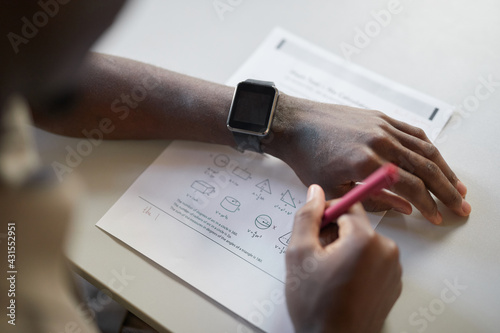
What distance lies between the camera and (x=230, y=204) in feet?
2.64

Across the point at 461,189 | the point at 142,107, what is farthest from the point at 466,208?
the point at 142,107

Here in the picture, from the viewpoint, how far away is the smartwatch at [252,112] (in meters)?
0.83

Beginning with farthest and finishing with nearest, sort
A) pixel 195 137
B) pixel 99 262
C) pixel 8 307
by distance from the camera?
pixel 195 137 → pixel 99 262 → pixel 8 307

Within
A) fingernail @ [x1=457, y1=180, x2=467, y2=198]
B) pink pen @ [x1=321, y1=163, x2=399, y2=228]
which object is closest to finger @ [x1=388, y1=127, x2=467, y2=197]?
fingernail @ [x1=457, y1=180, x2=467, y2=198]

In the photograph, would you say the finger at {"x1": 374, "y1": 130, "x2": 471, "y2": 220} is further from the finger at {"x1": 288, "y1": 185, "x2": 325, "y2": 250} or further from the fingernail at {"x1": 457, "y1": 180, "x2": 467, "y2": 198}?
the finger at {"x1": 288, "y1": 185, "x2": 325, "y2": 250}

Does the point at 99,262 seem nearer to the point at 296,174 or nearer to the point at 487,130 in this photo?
the point at 296,174

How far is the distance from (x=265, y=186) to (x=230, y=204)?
0.25 ft

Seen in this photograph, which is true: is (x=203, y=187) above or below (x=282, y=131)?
below

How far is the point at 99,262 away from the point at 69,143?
0.29 meters

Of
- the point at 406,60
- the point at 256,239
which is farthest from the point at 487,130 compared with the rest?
the point at 256,239

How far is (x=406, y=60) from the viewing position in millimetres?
966

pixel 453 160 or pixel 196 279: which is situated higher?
pixel 453 160

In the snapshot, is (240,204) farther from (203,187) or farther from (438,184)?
(438,184)

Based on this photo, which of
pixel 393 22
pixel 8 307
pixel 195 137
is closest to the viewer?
pixel 8 307
